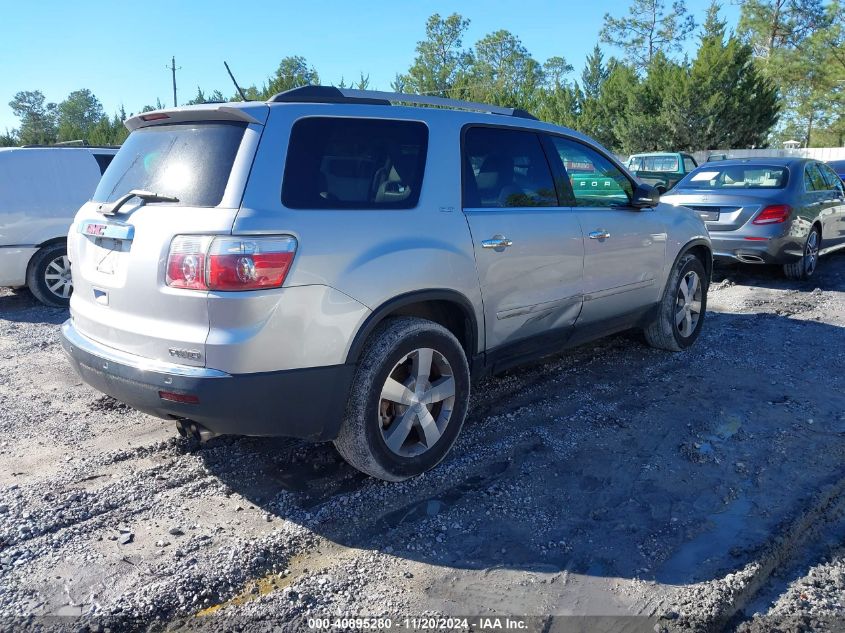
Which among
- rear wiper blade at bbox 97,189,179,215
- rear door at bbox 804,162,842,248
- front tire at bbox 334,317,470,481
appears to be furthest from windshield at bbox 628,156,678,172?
rear wiper blade at bbox 97,189,179,215

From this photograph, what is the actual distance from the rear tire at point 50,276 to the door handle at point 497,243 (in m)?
5.94

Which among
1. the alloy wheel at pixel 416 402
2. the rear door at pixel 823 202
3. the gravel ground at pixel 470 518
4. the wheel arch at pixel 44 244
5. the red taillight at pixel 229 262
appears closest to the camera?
the gravel ground at pixel 470 518

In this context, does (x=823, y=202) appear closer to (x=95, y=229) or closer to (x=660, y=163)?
(x=95, y=229)

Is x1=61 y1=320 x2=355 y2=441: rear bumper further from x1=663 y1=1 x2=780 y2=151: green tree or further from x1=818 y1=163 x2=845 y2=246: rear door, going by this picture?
x1=663 y1=1 x2=780 y2=151: green tree

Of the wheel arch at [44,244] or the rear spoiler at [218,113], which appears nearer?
the rear spoiler at [218,113]

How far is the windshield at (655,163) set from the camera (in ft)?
68.2

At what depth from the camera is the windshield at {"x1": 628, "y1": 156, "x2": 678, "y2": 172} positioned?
68.2ft

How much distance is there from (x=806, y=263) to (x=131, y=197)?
8648 mm

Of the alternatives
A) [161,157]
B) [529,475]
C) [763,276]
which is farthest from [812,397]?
[763,276]

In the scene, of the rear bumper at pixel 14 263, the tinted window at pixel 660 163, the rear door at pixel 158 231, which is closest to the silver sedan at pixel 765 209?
the rear door at pixel 158 231

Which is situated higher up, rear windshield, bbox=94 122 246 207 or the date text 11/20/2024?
rear windshield, bbox=94 122 246 207

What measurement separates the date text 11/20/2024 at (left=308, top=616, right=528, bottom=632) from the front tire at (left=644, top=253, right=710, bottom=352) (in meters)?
3.65

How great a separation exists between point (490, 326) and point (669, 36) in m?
62.7

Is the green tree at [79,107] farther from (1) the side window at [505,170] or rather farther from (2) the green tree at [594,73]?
(1) the side window at [505,170]
